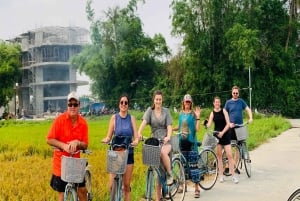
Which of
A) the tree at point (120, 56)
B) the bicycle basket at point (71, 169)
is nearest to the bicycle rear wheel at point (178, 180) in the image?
the bicycle basket at point (71, 169)

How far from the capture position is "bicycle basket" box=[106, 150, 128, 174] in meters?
5.84

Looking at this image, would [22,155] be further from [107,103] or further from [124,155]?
[107,103]

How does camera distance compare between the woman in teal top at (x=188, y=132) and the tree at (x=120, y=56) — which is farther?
the tree at (x=120, y=56)

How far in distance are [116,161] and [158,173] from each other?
3.95 feet

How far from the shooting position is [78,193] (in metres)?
5.56

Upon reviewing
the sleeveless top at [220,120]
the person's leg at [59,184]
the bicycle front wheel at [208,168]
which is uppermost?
the sleeveless top at [220,120]

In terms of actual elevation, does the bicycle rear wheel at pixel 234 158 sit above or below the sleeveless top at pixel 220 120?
below

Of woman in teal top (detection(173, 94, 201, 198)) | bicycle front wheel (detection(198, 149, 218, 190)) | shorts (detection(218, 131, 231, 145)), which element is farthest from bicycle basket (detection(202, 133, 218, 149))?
woman in teal top (detection(173, 94, 201, 198))

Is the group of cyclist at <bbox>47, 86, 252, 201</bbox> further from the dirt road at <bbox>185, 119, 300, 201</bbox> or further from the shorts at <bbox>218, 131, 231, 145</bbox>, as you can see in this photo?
the dirt road at <bbox>185, 119, 300, 201</bbox>

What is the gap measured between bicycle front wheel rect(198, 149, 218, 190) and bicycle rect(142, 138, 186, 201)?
0.96 meters

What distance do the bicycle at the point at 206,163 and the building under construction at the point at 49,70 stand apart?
67.3m

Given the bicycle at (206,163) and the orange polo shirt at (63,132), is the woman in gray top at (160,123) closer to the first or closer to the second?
the bicycle at (206,163)

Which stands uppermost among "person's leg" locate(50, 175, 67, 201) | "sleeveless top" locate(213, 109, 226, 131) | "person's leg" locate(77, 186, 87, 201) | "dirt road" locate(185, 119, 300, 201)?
"sleeveless top" locate(213, 109, 226, 131)

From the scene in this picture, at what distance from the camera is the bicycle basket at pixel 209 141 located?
9.17 meters
